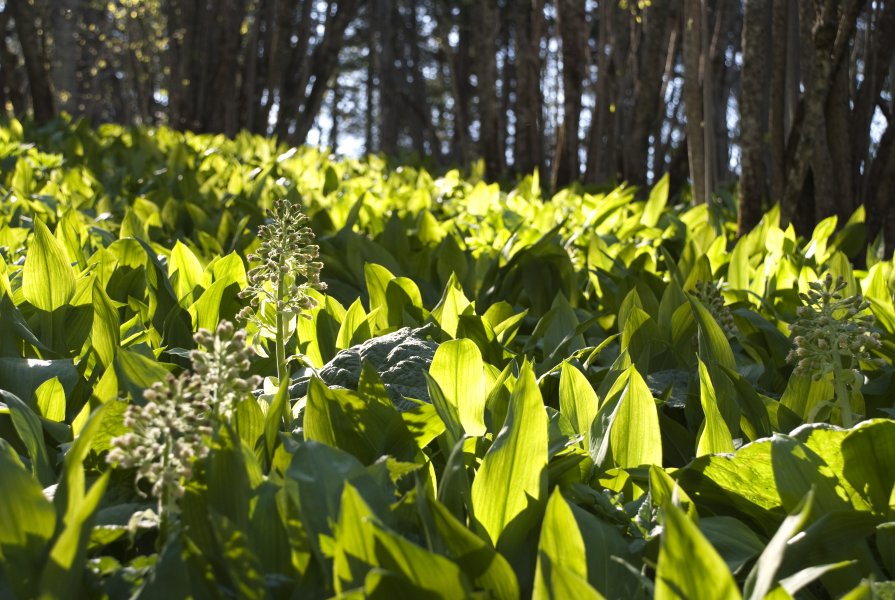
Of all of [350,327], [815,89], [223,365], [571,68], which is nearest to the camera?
[223,365]

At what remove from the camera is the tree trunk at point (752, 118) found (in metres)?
4.88

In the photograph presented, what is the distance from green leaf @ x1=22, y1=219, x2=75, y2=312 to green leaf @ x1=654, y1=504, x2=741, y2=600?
1.77 meters

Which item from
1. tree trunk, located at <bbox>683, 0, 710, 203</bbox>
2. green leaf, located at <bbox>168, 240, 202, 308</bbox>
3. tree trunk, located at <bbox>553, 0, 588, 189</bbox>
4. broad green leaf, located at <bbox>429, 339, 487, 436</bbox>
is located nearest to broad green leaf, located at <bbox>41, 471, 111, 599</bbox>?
broad green leaf, located at <bbox>429, 339, 487, 436</bbox>

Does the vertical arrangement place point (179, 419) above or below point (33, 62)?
below

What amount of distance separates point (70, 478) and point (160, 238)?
2.75 m

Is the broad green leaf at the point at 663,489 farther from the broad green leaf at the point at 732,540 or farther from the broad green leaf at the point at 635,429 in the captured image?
the broad green leaf at the point at 635,429

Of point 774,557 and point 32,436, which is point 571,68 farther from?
point 774,557

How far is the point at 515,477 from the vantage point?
1.47 meters

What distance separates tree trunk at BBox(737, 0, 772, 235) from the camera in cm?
488

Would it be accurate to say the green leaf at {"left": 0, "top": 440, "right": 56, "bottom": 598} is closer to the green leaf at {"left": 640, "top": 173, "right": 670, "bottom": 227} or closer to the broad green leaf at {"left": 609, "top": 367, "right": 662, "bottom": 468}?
the broad green leaf at {"left": 609, "top": 367, "right": 662, "bottom": 468}

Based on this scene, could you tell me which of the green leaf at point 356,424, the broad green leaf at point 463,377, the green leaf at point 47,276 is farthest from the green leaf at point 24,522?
the green leaf at point 47,276

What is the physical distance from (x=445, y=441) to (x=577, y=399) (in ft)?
1.02

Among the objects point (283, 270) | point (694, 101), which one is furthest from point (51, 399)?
point (694, 101)

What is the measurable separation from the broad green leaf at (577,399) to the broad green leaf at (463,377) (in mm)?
173
